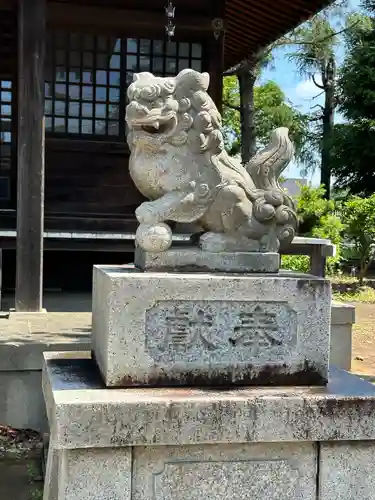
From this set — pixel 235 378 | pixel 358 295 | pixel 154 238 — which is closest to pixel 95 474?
pixel 235 378

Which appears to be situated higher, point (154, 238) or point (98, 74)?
point (98, 74)

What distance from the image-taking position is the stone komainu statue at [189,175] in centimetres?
356

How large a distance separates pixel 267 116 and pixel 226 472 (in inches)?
923

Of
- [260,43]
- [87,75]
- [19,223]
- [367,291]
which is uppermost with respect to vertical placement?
[260,43]

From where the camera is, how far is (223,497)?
3271mm

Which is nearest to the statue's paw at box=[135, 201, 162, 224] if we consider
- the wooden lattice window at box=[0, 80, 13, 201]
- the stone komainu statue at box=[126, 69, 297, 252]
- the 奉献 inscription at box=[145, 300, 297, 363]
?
the stone komainu statue at box=[126, 69, 297, 252]

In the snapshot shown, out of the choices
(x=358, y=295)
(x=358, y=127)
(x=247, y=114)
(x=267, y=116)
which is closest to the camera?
(x=358, y=295)

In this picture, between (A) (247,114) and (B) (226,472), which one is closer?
(B) (226,472)

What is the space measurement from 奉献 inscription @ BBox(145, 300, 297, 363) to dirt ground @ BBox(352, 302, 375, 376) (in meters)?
4.40

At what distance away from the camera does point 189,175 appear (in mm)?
3648

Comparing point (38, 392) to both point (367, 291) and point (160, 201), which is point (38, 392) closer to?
point (160, 201)

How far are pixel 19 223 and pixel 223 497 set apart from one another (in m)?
4.40

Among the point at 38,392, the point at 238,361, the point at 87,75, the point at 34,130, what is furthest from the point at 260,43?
the point at 238,361

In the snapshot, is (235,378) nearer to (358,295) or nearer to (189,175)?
(189,175)
